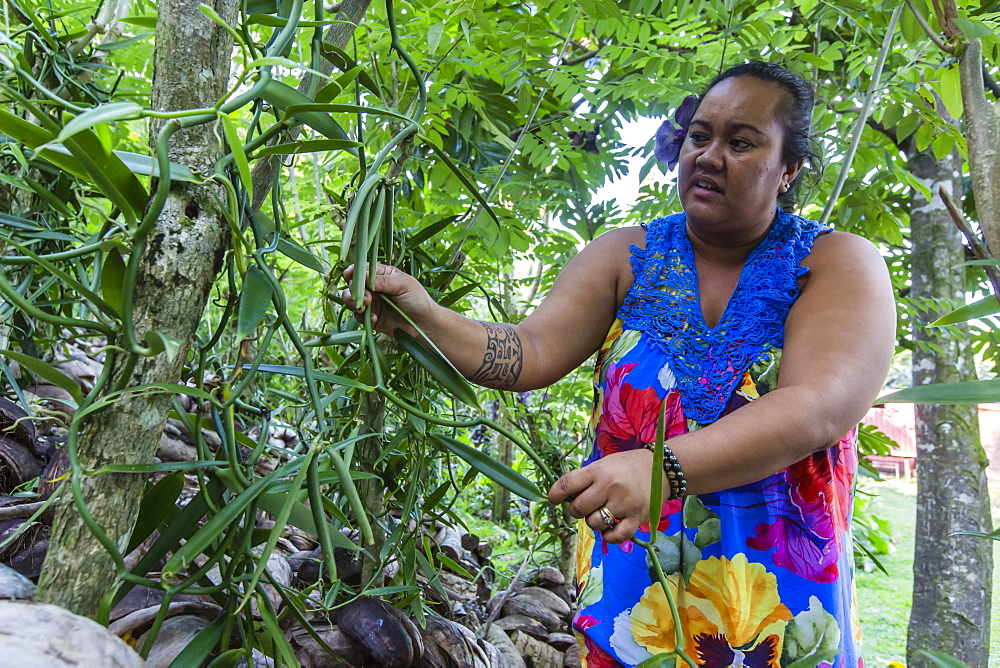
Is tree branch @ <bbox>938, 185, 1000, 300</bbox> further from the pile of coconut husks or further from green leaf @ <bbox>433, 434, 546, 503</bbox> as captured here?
the pile of coconut husks

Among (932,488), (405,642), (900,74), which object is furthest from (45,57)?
(932,488)

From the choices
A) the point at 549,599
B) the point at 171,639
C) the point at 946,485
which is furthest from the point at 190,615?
the point at 946,485

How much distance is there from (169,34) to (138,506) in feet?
0.82

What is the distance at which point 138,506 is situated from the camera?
38cm

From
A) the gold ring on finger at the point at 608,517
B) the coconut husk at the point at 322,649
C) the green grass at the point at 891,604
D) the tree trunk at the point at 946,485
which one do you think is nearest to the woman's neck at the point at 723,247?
the gold ring on finger at the point at 608,517

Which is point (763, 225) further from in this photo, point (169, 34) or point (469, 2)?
point (169, 34)

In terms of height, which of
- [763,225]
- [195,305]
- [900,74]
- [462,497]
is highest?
[900,74]

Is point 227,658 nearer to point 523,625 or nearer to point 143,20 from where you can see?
point 143,20

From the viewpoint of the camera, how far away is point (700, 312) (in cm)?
81

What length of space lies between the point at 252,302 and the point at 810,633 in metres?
0.64

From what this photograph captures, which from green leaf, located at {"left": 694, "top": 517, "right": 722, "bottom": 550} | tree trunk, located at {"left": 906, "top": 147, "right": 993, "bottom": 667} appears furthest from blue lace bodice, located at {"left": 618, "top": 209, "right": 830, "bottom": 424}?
tree trunk, located at {"left": 906, "top": 147, "right": 993, "bottom": 667}

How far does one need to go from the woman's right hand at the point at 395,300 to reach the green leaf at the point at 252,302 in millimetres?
139

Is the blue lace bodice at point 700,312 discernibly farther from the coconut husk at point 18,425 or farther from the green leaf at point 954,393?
the coconut husk at point 18,425

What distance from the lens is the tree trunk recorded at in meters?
1.46
